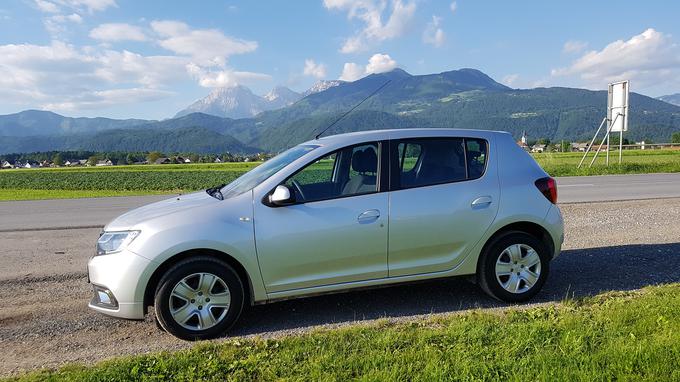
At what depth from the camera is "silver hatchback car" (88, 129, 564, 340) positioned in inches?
162

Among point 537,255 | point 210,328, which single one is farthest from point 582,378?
point 210,328

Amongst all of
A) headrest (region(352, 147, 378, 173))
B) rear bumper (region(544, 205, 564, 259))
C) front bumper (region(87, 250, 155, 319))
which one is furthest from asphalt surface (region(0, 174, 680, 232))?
rear bumper (region(544, 205, 564, 259))

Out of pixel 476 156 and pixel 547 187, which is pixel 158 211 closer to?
pixel 476 156

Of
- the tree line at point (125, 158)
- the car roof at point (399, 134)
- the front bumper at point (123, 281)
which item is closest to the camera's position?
the front bumper at point (123, 281)

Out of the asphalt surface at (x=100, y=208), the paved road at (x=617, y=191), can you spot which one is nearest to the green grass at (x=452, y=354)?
the asphalt surface at (x=100, y=208)

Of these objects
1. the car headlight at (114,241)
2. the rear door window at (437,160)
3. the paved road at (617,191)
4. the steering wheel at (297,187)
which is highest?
the rear door window at (437,160)

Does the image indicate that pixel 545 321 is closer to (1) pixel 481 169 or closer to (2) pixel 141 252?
(1) pixel 481 169

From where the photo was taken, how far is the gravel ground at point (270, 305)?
13.6ft

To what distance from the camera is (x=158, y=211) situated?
440cm

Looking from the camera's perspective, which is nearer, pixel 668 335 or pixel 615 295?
pixel 668 335

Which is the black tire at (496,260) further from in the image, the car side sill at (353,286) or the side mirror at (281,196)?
the side mirror at (281,196)

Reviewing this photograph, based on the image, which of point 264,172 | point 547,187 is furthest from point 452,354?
point 264,172

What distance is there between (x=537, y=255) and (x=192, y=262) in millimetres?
3316

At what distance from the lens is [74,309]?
16.8 ft
